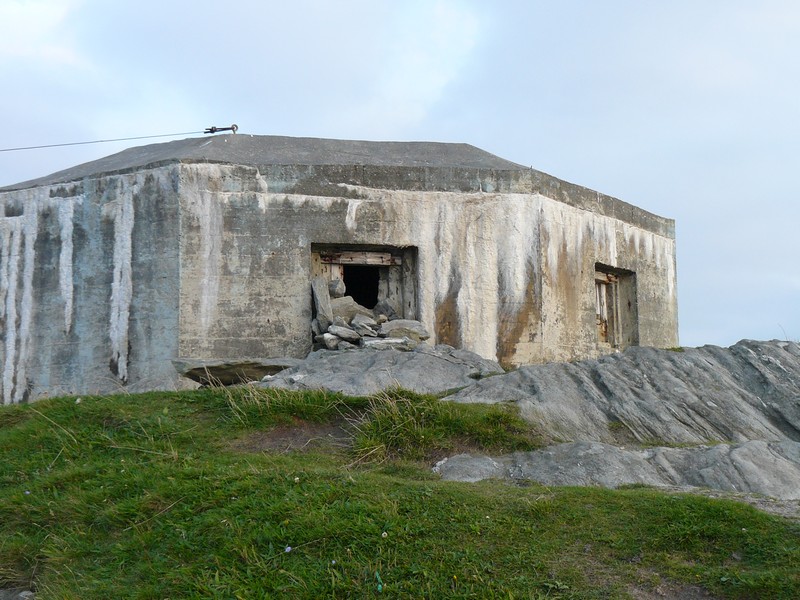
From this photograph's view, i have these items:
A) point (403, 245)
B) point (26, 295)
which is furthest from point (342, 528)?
point (26, 295)

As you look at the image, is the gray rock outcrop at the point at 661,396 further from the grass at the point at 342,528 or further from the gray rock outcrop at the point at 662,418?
the grass at the point at 342,528

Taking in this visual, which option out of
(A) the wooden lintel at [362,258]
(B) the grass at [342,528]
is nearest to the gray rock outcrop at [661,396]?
(B) the grass at [342,528]

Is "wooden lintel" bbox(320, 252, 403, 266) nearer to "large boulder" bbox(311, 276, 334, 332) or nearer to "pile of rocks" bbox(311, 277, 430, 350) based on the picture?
"pile of rocks" bbox(311, 277, 430, 350)

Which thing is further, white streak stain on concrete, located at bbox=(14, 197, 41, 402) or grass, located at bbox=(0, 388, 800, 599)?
white streak stain on concrete, located at bbox=(14, 197, 41, 402)

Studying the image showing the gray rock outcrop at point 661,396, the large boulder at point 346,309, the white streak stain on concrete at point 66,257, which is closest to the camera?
the gray rock outcrop at point 661,396

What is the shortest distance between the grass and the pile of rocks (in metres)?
3.52

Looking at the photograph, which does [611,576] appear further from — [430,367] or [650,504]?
[430,367]

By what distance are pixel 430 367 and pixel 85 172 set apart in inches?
246

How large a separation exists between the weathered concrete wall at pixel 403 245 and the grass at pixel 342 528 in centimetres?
389

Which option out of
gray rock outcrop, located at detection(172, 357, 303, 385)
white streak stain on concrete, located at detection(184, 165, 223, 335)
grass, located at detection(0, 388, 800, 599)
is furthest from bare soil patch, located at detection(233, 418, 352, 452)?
white streak stain on concrete, located at detection(184, 165, 223, 335)

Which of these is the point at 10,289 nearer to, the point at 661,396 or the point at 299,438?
the point at 299,438

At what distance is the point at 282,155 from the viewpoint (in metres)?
12.7

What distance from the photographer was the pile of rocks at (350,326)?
11336mm

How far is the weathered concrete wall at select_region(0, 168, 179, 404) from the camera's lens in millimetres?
11625
